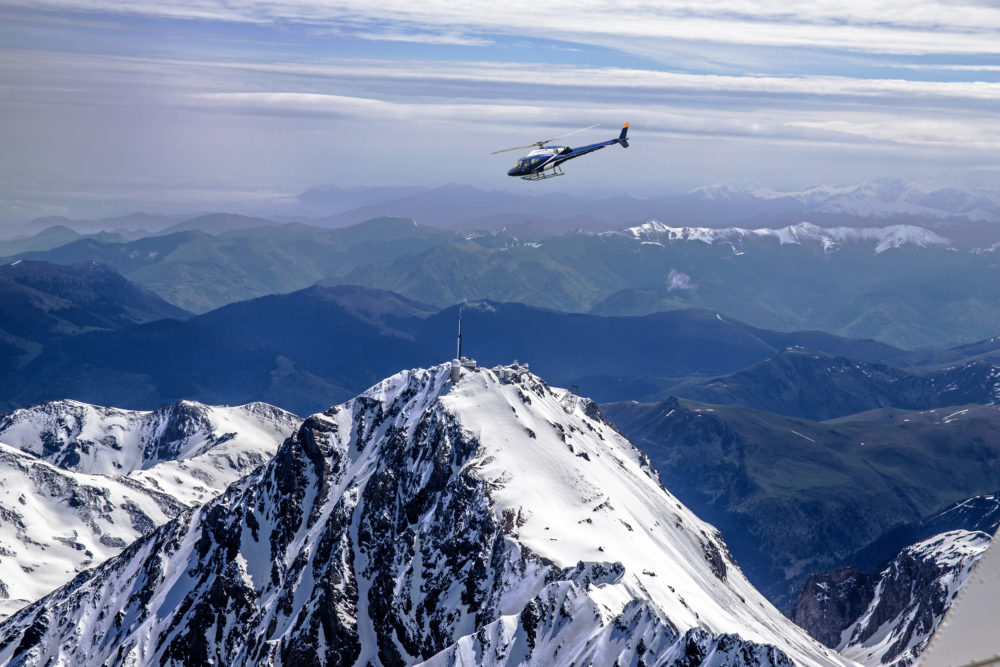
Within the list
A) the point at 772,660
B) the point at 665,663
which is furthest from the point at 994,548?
the point at 665,663

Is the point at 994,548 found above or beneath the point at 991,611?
above

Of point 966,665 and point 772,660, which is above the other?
point 966,665

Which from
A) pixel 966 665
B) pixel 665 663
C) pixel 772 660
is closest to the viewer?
pixel 966 665

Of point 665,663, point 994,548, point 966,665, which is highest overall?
point 994,548

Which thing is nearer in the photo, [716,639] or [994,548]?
[994,548]

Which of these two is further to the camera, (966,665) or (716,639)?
(716,639)

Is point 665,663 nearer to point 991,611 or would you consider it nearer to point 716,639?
point 716,639

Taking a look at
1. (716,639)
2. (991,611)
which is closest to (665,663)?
(716,639)

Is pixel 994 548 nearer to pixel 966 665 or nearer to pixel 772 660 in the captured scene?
pixel 966 665

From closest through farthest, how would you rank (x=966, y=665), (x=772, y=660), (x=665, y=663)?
(x=966, y=665) < (x=772, y=660) < (x=665, y=663)
